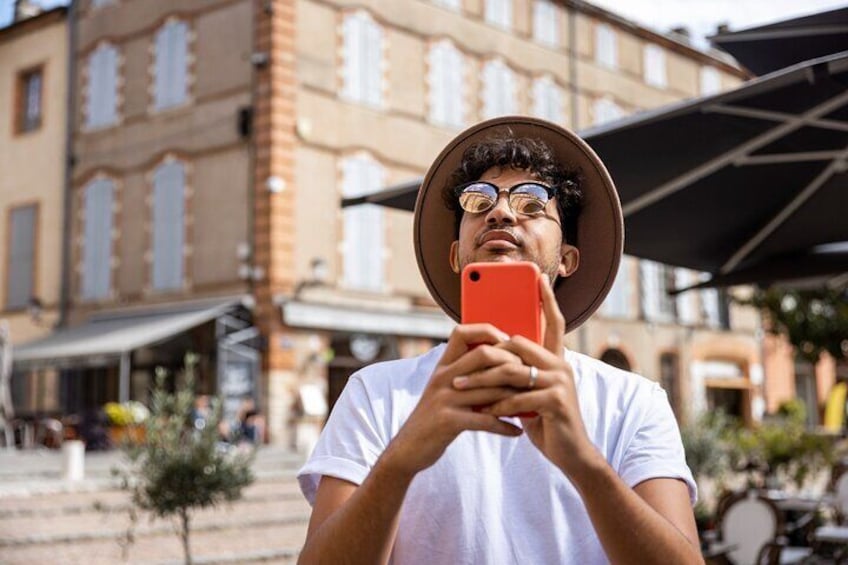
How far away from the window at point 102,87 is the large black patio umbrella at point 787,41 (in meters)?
17.5

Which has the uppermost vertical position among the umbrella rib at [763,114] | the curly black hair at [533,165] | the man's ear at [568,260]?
the umbrella rib at [763,114]

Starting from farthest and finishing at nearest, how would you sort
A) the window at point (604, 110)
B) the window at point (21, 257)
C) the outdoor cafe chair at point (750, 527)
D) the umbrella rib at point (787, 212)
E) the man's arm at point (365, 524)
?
the window at point (604, 110), the window at point (21, 257), the outdoor cafe chair at point (750, 527), the umbrella rib at point (787, 212), the man's arm at point (365, 524)

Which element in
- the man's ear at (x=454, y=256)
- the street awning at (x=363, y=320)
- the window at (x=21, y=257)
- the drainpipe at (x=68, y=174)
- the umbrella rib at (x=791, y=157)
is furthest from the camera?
the window at (x=21, y=257)

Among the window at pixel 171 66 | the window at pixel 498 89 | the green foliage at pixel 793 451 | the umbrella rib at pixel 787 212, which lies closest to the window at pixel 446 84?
the window at pixel 498 89

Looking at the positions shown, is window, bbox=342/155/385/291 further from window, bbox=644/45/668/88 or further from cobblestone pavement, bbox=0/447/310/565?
window, bbox=644/45/668/88

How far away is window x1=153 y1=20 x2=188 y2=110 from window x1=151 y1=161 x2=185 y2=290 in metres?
1.38

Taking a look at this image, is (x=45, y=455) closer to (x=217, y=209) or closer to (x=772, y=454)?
(x=217, y=209)

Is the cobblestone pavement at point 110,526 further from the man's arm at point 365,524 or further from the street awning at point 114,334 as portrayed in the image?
the man's arm at point 365,524

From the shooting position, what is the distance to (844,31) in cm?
457

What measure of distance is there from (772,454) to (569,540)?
783cm

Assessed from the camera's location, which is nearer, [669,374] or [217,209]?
[217,209]

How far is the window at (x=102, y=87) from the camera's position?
20.4 meters

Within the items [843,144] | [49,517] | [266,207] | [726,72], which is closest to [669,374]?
[726,72]

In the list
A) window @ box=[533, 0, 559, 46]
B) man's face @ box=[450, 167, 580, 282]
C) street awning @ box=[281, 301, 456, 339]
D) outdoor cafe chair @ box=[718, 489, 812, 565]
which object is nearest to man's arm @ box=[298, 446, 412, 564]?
man's face @ box=[450, 167, 580, 282]
